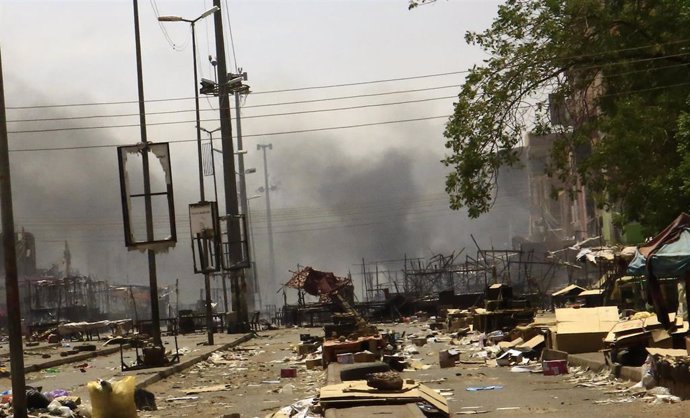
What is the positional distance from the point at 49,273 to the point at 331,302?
139 feet

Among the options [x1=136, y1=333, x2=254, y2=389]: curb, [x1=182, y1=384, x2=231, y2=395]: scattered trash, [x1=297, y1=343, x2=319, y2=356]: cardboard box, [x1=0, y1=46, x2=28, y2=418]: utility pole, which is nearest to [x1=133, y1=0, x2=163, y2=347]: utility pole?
[x1=136, y1=333, x2=254, y2=389]: curb

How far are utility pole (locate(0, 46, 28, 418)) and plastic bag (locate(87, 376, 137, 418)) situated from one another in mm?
813

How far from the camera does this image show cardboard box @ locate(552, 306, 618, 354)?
21.7 meters

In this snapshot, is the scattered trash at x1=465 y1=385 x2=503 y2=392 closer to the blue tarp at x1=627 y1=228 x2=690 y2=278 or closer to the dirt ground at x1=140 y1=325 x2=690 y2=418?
the dirt ground at x1=140 y1=325 x2=690 y2=418

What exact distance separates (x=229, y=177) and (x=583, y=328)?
1406 inches

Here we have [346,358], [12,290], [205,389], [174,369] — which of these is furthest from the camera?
[174,369]

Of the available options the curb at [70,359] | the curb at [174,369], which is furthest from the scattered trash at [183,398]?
the curb at [70,359]

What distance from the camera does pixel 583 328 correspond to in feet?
72.6

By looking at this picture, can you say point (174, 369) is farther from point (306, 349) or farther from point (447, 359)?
point (447, 359)

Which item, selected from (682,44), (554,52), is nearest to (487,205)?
(554,52)

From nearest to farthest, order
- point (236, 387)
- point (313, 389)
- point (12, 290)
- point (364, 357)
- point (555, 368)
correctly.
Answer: point (12, 290) → point (313, 389) → point (555, 368) → point (236, 387) → point (364, 357)

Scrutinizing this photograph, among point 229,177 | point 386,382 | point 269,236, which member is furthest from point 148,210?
point 269,236

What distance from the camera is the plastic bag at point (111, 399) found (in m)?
13.6

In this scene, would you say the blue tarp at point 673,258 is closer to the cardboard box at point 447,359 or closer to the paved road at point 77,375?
the cardboard box at point 447,359
